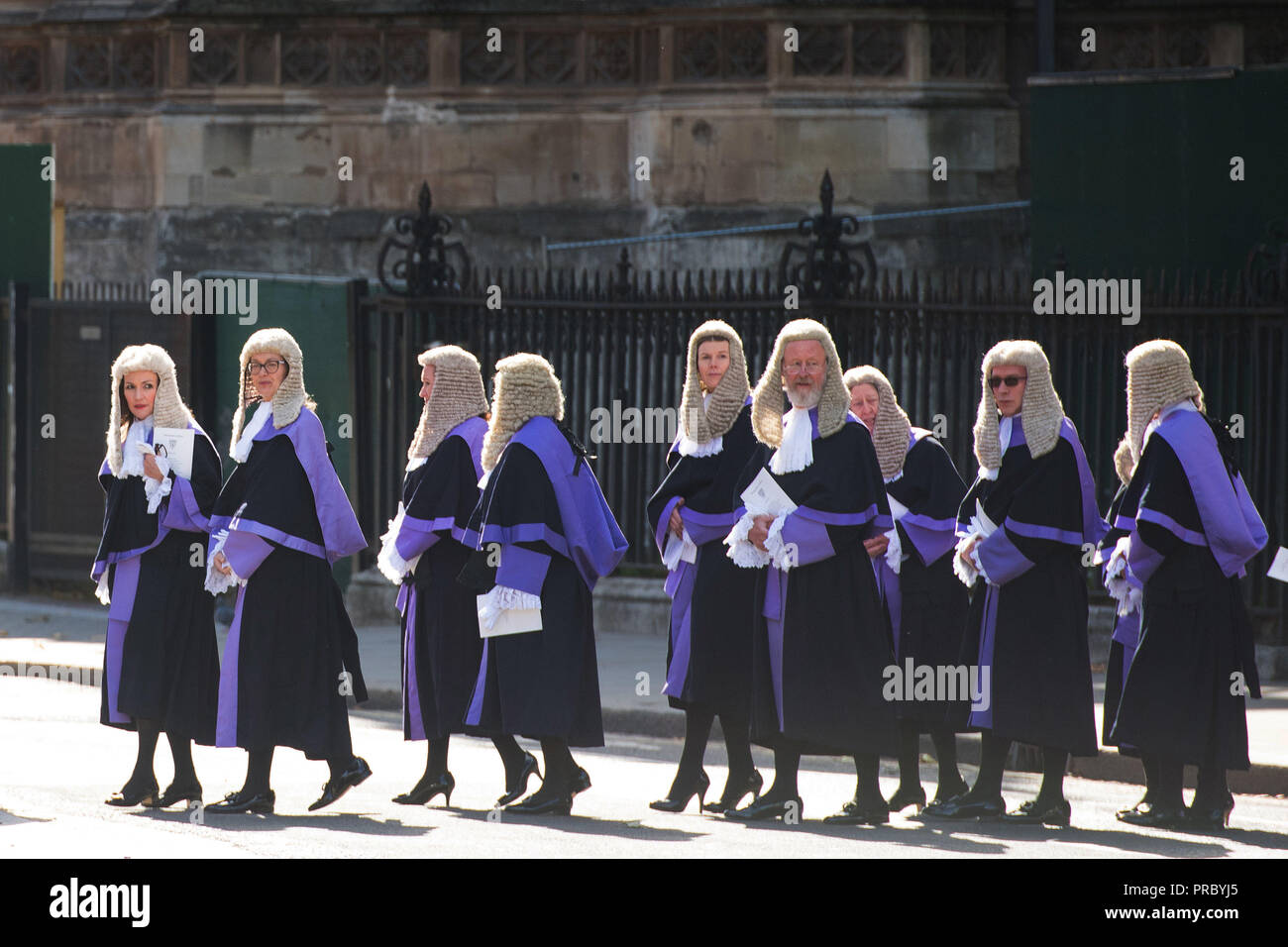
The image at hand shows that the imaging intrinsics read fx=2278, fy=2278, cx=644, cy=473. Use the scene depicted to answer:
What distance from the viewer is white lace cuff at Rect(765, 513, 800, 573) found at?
30.0 ft

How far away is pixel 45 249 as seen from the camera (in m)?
19.5

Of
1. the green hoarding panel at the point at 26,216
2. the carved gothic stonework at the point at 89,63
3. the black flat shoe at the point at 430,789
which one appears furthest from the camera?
the carved gothic stonework at the point at 89,63

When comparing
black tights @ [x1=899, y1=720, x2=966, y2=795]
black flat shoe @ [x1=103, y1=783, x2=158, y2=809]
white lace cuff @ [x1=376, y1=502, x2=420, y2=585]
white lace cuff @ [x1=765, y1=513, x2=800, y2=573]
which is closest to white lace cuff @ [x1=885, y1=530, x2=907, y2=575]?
white lace cuff @ [x1=765, y1=513, x2=800, y2=573]

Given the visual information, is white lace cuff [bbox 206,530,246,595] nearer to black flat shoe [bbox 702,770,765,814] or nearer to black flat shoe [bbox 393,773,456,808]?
black flat shoe [bbox 393,773,456,808]

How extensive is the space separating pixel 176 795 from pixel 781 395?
300 centimetres

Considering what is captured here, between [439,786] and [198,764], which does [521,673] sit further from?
[198,764]

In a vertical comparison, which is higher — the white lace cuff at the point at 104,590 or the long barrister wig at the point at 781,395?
the long barrister wig at the point at 781,395

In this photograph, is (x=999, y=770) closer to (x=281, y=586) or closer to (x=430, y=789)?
(x=430, y=789)

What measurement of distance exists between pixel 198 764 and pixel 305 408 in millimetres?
2234

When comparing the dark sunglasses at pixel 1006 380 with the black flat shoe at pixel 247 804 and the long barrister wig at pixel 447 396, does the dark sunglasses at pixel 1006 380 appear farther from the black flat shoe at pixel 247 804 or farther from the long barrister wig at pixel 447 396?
the black flat shoe at pixel 247 804

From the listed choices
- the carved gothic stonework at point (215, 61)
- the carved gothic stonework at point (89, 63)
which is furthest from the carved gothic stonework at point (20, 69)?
the carved gothic stonework at point (215, 61)

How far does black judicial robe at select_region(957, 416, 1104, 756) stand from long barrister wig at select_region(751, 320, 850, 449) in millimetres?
752

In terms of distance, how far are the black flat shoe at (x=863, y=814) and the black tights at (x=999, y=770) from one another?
17.5 inches

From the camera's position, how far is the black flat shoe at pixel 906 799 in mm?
9570
